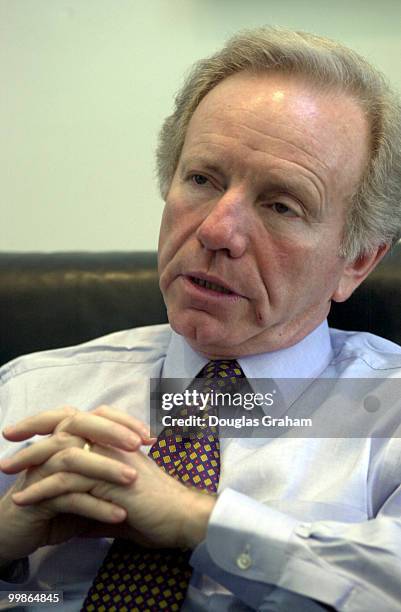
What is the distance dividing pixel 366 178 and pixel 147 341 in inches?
17.5

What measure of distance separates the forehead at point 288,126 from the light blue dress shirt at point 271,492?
0.27m

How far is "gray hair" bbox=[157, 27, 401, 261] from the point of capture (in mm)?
1129

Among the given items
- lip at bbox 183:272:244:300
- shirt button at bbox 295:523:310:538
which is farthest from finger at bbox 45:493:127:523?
lip at bbox 183:272:244:300

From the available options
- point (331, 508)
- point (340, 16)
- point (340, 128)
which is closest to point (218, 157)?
point (340, 128)

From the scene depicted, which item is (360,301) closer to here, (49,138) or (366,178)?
(366,178)

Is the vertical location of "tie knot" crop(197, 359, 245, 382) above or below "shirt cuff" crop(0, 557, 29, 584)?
above

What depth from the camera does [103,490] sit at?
0.90m

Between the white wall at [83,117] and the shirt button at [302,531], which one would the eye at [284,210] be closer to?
the shirt button at [302,531]

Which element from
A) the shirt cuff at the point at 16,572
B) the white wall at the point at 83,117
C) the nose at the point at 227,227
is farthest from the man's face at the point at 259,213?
the white wall at the point at 83,117

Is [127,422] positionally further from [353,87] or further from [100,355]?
[353,87]

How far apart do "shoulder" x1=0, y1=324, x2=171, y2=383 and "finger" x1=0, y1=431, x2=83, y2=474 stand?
12.7 inches

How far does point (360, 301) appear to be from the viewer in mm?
1347

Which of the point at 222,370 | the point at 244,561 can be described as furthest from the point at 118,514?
the point at 222,370

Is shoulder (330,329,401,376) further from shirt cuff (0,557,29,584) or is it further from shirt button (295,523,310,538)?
shirt cuff (0,557,29,584)
